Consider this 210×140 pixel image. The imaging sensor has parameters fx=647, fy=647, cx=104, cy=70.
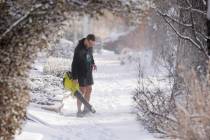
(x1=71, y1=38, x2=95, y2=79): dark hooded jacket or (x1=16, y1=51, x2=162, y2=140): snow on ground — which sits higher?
(x1=71, y1=38, x2=95, y2=79): dark hooded jacket

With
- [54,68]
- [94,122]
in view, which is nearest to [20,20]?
[94,122]

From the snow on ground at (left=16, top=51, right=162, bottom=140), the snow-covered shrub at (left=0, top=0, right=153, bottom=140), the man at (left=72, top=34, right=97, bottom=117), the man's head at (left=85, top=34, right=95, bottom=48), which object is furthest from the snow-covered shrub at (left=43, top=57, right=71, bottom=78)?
the snow-covered shrub at (left=0, top=0, right=153, bottom=140)

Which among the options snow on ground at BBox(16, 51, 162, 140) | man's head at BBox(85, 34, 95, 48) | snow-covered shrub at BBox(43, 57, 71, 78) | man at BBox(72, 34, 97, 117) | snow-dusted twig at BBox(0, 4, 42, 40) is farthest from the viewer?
snow-covered shrub at BBox(43, 57, 71, 78)

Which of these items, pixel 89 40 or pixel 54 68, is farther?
pixel 54 68

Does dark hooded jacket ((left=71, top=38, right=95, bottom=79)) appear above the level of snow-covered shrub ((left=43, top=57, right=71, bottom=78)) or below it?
above

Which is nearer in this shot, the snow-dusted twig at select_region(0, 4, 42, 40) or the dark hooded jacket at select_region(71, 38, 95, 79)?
the snow-dusted twig at select_region(0, 4, 42, 40)

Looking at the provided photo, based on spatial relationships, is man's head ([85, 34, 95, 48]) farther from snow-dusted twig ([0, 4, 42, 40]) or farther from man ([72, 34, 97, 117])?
snow-dusted twig ([0, 4, 42, 40])

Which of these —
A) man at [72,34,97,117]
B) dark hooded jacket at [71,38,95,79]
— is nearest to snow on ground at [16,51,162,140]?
man at [72,34,97,117]

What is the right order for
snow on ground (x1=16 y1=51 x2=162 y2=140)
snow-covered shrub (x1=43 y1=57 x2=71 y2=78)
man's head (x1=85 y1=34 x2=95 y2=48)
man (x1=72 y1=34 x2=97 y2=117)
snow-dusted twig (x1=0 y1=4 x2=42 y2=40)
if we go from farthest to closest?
1. snow-covered shrub (x1=43 y1=57 x2=71 y2=78)
2. man (x1=72 y1=34 x2=97 y2=117)
3. man's head (x1=85 y1=34 x2=95 y2=48)
4. snow on ground (x1=16 y1=51 x2=162 y2=140)
5. snow-dusted twig (x1=0 y1=4 x2=42 y2=40)

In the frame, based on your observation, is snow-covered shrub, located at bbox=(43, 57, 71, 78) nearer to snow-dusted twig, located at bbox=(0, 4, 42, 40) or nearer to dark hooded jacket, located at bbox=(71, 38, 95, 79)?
dark hooded jacket, located at bbox=(71, 38, 95, 79)

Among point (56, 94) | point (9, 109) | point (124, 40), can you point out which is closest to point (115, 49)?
point (124, 40)

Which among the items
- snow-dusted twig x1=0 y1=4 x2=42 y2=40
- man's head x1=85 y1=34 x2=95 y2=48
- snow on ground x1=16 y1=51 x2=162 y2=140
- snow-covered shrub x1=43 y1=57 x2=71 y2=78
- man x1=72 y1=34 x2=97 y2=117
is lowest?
snow on ground x1=16 y1=51 x2=162 y2=140

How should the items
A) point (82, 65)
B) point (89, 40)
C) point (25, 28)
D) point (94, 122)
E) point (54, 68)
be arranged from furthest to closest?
point (54, 68) < point (82, 65) < point (89, 40) < point (94, 122) < point (25, 28)

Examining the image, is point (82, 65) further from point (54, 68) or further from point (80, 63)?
point (54, 68)
